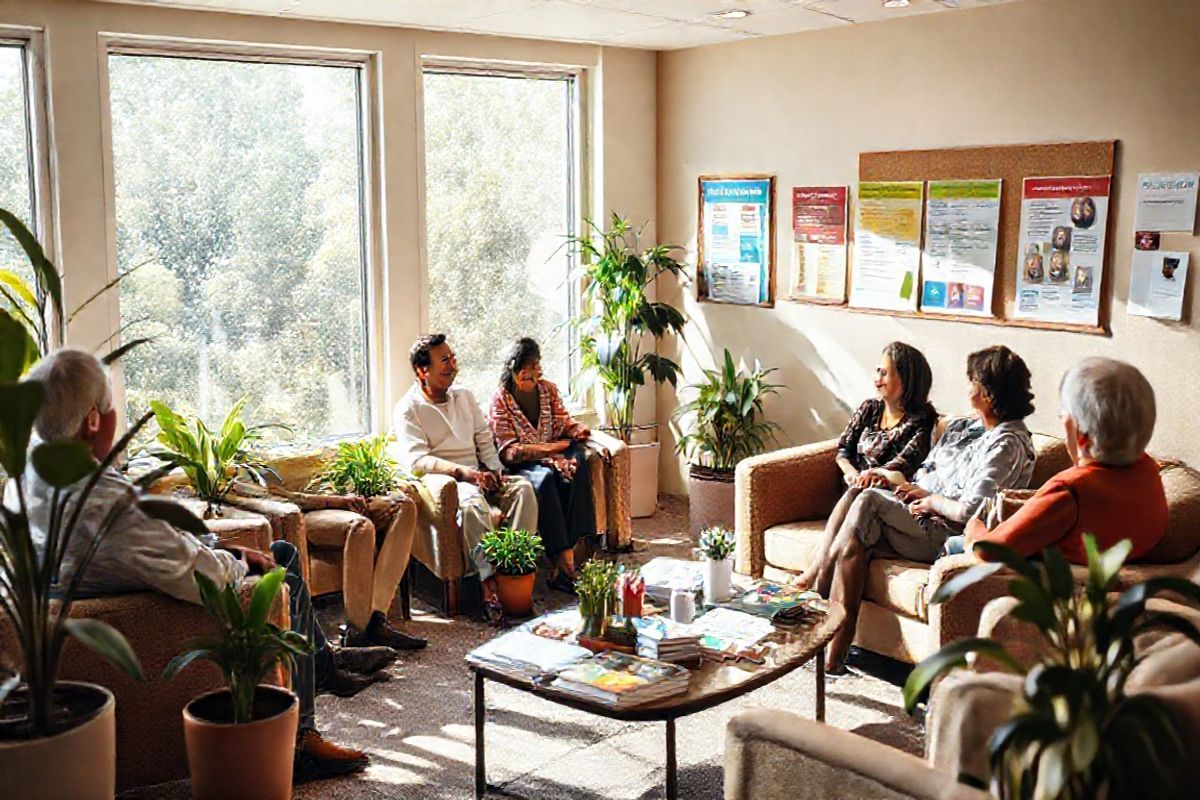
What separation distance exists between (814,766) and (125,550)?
189cm

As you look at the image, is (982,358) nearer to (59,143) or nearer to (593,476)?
(593,476)

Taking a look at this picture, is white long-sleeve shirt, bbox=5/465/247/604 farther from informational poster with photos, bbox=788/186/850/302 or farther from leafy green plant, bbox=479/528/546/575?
informational poster with photos, bbox=788/186/850/302

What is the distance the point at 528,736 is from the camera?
4223mm

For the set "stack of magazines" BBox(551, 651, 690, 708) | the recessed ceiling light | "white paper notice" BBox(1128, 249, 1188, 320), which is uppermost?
the recessed ceiling light

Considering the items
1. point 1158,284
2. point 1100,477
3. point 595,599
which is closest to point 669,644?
point 595,599

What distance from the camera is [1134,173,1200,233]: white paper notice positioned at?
4.86m

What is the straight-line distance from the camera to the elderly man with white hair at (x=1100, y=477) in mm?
3652

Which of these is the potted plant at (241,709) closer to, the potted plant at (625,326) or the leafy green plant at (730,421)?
the leafy green plant at (730,421)

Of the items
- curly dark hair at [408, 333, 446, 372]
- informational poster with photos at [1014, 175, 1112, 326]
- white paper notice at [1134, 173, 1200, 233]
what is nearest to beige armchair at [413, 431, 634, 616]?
curly dark hair at [408, 333, 446, 372]

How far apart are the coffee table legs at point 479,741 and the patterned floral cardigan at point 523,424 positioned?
2096 millimetres

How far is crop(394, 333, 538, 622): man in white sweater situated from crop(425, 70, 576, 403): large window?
79cm

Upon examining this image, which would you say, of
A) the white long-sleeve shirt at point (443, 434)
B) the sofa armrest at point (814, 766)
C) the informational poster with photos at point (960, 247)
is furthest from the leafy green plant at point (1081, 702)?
the white long-sleeve shirt at point (443, 434)

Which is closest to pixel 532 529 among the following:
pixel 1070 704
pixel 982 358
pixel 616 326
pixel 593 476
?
pixel 593 476

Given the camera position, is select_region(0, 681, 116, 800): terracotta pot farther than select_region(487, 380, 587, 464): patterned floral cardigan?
No
